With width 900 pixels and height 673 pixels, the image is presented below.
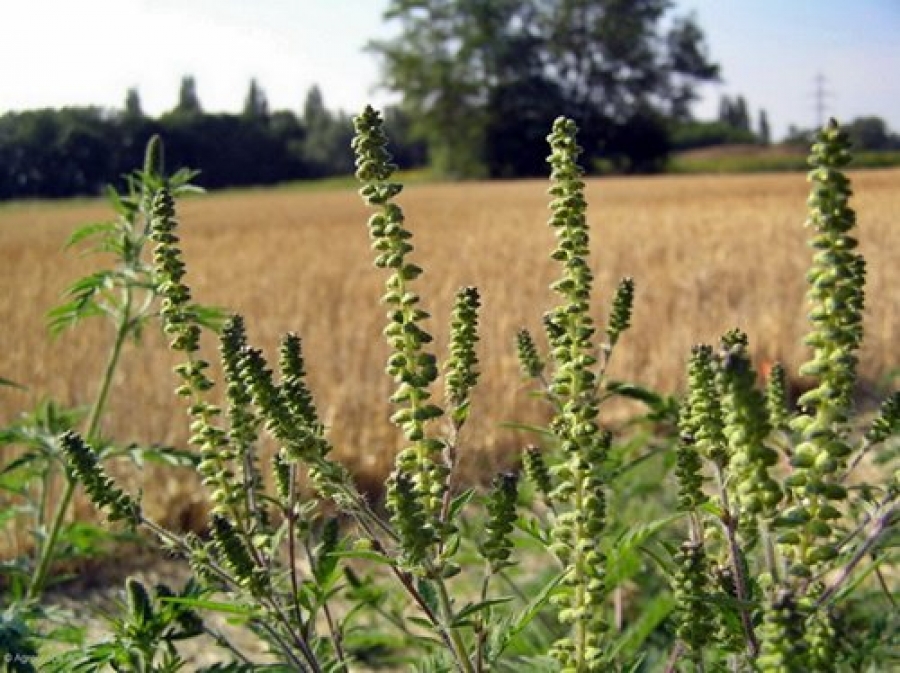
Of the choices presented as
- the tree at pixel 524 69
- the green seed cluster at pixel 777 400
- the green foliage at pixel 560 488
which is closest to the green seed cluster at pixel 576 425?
the green foliage at pixel 560 488

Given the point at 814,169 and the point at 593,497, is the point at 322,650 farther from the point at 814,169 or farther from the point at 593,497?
the point at 814,169

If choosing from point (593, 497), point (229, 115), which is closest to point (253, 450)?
point (593, 497)

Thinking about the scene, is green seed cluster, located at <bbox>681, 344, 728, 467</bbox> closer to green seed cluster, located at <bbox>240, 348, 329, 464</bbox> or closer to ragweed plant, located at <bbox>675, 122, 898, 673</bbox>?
ragweed plant, located at <bbox>675, 122, 898, 673</bbox>

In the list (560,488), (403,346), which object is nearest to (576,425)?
(560,488)

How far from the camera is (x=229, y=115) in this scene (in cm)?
3031

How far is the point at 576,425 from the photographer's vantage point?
1.00 m

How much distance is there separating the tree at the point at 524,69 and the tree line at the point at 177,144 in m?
4.14

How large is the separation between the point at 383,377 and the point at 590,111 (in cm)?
6076

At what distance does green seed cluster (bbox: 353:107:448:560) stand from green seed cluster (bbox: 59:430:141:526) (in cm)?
34

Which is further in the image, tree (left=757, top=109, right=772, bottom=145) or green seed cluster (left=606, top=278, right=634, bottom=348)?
tree (left=757, top=109, right=772, bottom=145)

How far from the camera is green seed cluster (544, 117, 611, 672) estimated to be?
982 mm

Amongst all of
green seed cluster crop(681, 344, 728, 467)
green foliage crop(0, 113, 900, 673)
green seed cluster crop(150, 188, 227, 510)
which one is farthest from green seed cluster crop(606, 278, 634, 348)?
green seed cluster crop(150, 188, 227, 510)

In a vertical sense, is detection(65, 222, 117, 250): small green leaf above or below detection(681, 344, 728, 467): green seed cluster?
above

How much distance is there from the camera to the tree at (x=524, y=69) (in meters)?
65.5
